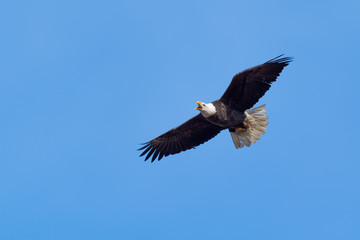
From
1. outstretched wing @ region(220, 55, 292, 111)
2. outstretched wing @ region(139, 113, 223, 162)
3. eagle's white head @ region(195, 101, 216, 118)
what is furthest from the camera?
outstretched wing @ region(139, 113, 223, 162)

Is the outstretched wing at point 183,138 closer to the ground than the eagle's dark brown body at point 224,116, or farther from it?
farther from it

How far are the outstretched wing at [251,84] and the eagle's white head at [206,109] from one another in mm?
258

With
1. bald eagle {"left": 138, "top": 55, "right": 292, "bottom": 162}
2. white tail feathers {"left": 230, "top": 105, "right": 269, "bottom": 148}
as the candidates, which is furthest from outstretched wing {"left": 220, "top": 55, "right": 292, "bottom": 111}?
white tail feathers {"left": 230, "top": 105, "right": 269, "bottom": 148}

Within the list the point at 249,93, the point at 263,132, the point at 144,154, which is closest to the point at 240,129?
the point at 263,132

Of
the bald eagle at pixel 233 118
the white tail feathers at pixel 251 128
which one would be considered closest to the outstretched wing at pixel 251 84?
the bald eagle at pixel 233 118

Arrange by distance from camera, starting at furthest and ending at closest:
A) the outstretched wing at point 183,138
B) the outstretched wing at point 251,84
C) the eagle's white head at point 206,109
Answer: the outstretched wing at point 183,138, the eagle's white head at point 206,109, the outstretched wing at point 251,84

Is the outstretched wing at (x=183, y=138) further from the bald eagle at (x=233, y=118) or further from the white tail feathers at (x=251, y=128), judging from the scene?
the white tail feathers at (x=251, y=128)

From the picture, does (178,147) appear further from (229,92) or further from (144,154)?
(229,92)

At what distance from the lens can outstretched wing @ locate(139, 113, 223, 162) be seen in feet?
36.9

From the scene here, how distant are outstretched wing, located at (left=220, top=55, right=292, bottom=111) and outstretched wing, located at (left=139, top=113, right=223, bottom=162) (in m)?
0.87

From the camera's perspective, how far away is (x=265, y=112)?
1132 cm

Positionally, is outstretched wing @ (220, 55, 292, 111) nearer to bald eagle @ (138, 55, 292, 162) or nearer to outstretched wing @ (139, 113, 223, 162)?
bald eagle @ (138, 55, 292, 162)

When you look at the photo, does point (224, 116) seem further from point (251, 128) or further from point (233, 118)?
point (251, 128)

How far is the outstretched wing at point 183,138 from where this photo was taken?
36.9 ft
